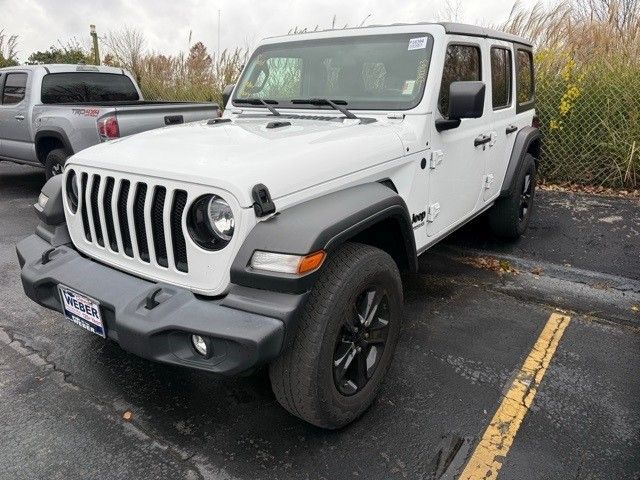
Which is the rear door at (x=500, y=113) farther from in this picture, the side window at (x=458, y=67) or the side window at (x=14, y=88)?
the side window at (x=14, y=88)

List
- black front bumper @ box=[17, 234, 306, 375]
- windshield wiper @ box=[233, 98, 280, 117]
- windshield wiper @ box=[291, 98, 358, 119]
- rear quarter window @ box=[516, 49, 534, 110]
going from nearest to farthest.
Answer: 1. black front bumper @ box=[17, 234, 306, 375]
2. windshield wiper @ box=[291, 98, 358, 119]
3. windshield wiper @ box=[233, 98, 280, 117]
4. rear quarter window @ box=[516, 49, 534, 110]

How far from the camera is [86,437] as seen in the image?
2484 mm

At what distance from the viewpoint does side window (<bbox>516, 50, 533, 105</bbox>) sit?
15.9 ft

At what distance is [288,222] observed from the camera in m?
2.17

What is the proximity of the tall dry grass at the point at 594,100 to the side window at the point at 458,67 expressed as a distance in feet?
12.5

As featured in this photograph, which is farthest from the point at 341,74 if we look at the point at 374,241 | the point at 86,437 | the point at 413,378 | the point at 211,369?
the point at 86,437

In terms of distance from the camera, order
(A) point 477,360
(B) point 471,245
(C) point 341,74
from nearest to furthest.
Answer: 1. (A) point 477,360
2. (C) point 341,74
3. (B) point 471,245

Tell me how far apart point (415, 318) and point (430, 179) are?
3.36 feet

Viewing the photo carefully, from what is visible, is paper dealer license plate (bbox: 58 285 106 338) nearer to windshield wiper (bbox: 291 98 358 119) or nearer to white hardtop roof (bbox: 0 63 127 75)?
windshield wiper (bbox: 291 98 358 119)

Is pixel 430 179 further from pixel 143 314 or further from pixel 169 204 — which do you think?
pixel 143 314

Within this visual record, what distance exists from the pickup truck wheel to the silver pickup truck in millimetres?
4087

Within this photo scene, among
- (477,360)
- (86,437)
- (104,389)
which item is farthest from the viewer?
(477,360)

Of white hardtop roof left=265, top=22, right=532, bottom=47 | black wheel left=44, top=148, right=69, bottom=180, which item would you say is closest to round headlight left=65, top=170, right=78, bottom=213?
white hardtop roof left=265, top=22, right=532, bottom=47

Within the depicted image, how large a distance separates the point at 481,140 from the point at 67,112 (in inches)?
192
